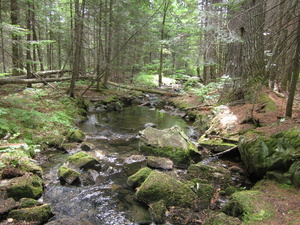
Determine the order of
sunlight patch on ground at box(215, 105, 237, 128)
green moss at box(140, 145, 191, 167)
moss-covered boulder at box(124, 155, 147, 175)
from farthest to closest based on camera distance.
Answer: sunlight patch on ground at box(215, 105, 237, 128)
green moss at box(140, 145, 191, 167)
moss-covered boulder at box(124, 155, 147, 175)

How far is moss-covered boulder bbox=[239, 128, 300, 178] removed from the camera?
13.6 ft

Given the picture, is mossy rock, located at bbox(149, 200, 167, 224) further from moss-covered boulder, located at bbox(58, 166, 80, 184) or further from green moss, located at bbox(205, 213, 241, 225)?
moss-covered boulder, located at bbox(58, 166, 80, 184)

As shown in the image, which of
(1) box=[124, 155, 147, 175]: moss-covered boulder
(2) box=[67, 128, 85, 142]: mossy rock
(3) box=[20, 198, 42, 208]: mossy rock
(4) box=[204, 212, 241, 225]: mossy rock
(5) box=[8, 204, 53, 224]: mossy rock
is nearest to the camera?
(4) box=[204, 212, 241, 225]: mossy rock

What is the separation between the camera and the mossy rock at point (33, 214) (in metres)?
3.49

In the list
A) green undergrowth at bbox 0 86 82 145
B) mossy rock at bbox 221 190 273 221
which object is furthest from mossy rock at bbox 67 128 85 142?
mossy rock at bbox 221 190 273 221

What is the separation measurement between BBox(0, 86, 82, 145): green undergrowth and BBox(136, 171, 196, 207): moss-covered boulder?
12.2 feet

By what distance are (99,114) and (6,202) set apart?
969 cm

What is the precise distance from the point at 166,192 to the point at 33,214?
2661 mm

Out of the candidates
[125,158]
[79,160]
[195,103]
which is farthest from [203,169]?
[195,103]

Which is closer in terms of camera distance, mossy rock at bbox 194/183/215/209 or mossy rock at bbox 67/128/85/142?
mossy rock at bbox 194/183/215/209

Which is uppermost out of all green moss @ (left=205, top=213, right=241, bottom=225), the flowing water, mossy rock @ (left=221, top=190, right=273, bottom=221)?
mossy rock @ (left=221, top=190, right=273, bottom=221)

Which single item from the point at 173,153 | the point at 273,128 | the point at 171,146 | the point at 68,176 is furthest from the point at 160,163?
the point at 273,128

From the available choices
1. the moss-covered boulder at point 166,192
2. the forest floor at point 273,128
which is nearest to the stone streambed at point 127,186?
the moss-covered boulder at point 166,192

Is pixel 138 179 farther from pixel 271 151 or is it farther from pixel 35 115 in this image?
pixel 35 115
